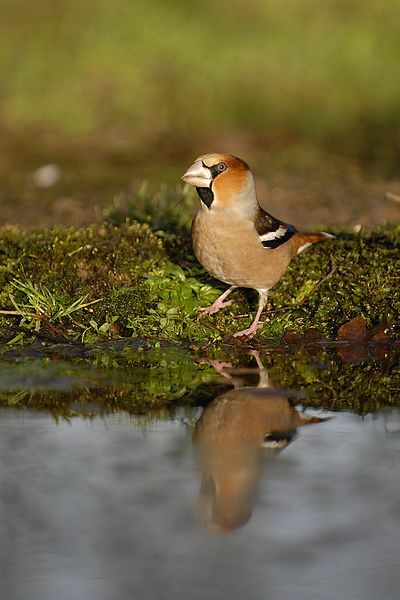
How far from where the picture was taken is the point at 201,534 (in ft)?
9.27

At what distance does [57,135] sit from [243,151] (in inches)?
81.4

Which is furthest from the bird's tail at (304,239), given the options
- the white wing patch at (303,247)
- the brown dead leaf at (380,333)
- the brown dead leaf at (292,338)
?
the brown dead leaf at (380,333)

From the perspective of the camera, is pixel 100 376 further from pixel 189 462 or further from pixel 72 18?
pixel 72 18

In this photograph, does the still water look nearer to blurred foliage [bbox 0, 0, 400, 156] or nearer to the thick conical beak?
the thick conical beak

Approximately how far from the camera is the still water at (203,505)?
2559mm

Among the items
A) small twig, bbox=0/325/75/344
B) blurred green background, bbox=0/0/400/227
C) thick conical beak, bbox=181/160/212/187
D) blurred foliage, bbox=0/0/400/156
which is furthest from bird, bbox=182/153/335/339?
blurred foliage, bbox=0/0/400/156

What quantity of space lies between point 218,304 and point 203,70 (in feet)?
23.0

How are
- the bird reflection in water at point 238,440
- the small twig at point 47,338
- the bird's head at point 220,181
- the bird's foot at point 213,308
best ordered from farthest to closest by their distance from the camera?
the bird's foot at point 213,308 < the bird's head at point 220,181 < the small twig at point 47,338 < the bird reflection in water at point 238,440

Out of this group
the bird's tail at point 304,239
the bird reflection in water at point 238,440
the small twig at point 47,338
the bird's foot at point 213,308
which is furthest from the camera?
the bird's tail at point 304,239

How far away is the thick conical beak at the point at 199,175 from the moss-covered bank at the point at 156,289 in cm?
63

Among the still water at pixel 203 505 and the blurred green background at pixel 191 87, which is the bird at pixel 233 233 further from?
the blurred green background at pixel 191 87

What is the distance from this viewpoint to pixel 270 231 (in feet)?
18.1

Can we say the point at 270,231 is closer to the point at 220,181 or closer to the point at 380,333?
the point at 220,181

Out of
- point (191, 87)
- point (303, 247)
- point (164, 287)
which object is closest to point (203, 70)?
point (191, 87)
